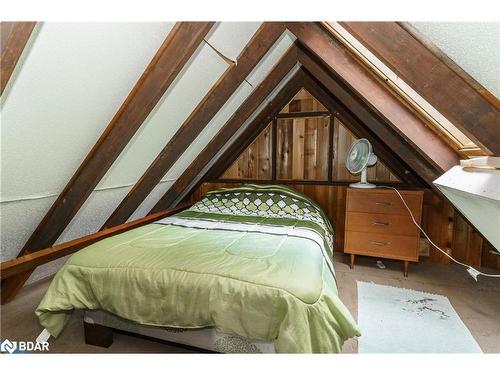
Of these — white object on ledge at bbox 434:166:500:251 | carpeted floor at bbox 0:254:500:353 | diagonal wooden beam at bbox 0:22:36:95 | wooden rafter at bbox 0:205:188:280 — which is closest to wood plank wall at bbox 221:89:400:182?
carpeted floor at bbox 0:254:500:353

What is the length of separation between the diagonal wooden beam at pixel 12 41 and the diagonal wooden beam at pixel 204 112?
1.22 meters

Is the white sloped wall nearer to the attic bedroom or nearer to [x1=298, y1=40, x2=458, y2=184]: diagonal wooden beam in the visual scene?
the attic bedroom

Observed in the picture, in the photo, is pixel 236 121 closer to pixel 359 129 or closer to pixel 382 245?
pixel 359 129

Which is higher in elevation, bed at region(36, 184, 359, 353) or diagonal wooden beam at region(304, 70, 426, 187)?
diagonal wooden beam at region(304, 70, 426, 187)

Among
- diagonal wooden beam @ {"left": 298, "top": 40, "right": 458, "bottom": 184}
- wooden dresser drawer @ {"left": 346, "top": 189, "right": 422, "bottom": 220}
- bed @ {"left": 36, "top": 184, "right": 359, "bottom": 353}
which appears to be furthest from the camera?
wooden dresser drawer @ {"left": 346, "top": 189, "right": 422, "bottom": 220}

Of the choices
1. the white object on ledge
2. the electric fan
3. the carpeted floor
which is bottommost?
the carpeted floor

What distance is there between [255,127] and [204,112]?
1439mm

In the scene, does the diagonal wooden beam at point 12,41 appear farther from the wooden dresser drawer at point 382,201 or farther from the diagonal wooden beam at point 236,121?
the wooden dresser drawer at point 382,201

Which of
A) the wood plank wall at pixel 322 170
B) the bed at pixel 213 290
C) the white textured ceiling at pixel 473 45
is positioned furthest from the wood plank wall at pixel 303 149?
the white textured ceiling at pixel 473 45

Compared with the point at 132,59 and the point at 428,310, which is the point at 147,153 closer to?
the point at 132,59

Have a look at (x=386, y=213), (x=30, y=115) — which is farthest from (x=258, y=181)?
(x=30, y=115)

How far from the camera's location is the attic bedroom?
1071 mm

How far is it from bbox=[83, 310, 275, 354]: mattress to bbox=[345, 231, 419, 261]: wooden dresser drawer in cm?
181

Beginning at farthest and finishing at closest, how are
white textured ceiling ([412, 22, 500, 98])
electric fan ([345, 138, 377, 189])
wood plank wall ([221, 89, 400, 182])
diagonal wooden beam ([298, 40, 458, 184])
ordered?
wood plank wall ([221, 89, 400, 182]), electric fan ([345, 138, 377, 189]), diagonal wooden beam ([298, 40, 458, 184]), white textured ceiling ([412, 22, 500, 98])
